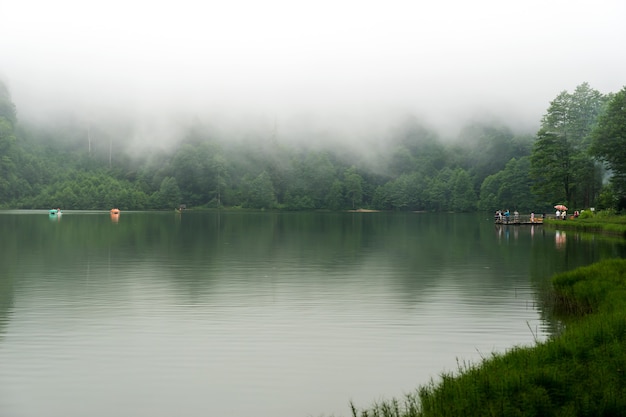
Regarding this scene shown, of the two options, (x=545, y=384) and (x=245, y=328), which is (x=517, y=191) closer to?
(x=245, y=328)

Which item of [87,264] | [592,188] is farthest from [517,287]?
[592,188]

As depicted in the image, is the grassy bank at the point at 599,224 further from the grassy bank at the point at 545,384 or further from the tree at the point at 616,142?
the grassy bank at the point at 545,384

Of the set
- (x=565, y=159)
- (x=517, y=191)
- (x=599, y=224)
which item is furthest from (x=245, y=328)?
(x=517, y=191)

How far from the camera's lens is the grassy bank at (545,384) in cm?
1177

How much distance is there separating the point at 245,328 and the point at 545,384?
1271cm

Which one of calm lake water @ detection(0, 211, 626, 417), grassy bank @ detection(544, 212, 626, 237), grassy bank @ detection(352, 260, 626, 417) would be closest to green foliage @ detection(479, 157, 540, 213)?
grassy bank @ detection(544, 212, 626, 237)

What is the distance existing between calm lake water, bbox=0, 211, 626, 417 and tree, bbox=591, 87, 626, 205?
144 feet

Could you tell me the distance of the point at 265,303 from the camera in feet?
96.0

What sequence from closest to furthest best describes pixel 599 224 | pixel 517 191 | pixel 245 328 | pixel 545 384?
pixel 545 384 → pixel 245 328 → pixel 599 224 → pixel 517 191

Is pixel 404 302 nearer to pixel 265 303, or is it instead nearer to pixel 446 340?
pixel 265 303

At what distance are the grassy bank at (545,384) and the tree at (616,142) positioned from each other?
253 feet

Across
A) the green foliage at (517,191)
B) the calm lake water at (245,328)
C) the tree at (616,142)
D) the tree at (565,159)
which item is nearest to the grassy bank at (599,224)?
the tree at (616,142)

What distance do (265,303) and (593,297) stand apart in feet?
42.1

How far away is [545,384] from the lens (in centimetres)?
1288
